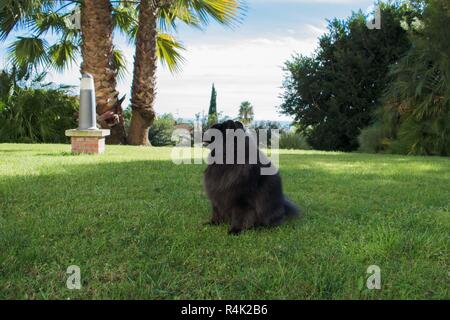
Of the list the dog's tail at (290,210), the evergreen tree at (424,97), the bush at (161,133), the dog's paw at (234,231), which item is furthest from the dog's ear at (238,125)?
the bush at (161,133)

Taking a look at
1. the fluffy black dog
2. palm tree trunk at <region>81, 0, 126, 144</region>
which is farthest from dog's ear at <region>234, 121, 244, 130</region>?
palm tree trunk at <region>81, 0, 126, 144</region>

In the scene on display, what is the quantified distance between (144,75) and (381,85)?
876cm

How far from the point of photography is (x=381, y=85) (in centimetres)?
1554

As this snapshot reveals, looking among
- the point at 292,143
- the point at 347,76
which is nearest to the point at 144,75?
the point at 292,143

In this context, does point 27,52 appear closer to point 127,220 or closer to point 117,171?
point 117,171

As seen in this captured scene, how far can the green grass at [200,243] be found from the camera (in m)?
2.08

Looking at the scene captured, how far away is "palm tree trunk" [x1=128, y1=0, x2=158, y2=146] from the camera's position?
34.6 feet

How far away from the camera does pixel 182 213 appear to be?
348 centimetres

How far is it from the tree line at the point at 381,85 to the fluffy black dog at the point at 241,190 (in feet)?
28.2

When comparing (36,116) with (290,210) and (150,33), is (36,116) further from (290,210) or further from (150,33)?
(290,210)

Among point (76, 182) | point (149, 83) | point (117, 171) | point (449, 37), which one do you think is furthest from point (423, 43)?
point (76, 182)

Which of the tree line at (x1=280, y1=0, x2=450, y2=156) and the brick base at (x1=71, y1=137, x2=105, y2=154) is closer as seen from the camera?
the brick base at (x1=71, y1=137, x2=105, y2=154)

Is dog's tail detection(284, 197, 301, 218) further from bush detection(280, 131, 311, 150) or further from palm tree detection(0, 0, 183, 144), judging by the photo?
bush detection(280, 131, 311, 150)
